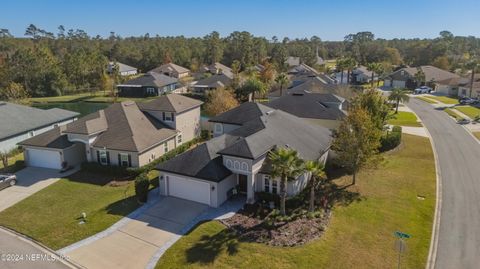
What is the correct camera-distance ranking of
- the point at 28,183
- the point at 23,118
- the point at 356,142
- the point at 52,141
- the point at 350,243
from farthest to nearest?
the point at 23,118 → the point at 52,141 → the point at 28,183 → the point at 356,142 → the point at 350,243

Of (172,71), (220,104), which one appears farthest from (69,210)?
(172,71)

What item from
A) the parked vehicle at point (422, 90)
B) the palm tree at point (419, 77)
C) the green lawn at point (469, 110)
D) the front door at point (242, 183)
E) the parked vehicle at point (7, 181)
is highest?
the palm tree at point (419, 77)

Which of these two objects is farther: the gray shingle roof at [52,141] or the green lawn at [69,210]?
the gray shingle roof at [52,141]

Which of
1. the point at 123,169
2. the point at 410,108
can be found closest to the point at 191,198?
the point at 123,169

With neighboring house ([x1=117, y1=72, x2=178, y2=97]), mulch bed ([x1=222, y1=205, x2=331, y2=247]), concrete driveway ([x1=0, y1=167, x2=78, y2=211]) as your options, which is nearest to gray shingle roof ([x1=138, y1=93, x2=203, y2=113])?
concrete driveway ([x1=0, y1=167, x2=78, y2=211])

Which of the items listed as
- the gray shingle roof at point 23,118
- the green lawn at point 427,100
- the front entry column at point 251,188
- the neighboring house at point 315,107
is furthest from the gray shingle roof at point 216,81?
the front entry column at point 251,188

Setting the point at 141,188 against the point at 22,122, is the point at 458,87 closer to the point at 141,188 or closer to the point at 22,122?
the point at 141,188

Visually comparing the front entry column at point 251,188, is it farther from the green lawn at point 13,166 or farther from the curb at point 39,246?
the green lawn at point 13,166
